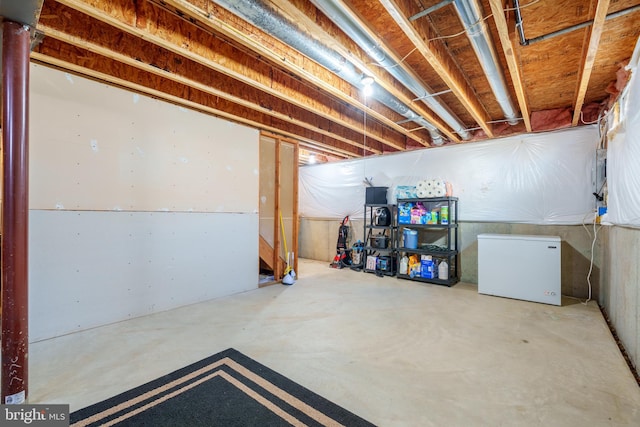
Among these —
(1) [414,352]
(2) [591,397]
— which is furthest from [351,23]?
(2) [591,397]

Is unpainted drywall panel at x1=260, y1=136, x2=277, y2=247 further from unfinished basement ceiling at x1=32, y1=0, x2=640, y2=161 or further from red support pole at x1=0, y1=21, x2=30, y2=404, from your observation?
red support pole at x1=0, y1=21, x2=30, y2=404

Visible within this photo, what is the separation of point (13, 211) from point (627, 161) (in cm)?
403

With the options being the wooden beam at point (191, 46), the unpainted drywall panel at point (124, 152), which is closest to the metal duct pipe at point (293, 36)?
the wooden beam at point (191, 46)

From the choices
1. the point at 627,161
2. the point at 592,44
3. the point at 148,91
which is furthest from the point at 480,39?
the point at 148,91

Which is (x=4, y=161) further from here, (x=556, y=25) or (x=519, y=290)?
(x=519, y=290)

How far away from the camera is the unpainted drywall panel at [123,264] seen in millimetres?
2424

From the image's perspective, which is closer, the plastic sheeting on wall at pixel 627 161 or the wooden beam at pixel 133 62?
the plastic sheeting on wall at pixel 627 161

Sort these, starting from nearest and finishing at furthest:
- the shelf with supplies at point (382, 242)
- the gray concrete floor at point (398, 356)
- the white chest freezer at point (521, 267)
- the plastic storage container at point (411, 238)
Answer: the gray concrete floor at point (398, 356) < the white chest freezer at point (521, 267) < the plastic storage container at point (411, 238) < the shelf with supplies at point (382, 242)

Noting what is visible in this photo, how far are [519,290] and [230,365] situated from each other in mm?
3541

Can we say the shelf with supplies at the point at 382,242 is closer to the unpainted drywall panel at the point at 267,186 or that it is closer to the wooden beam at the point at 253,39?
the unpainted drywall panel at the point at 267,186

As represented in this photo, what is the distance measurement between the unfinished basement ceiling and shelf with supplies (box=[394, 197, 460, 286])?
1.45m

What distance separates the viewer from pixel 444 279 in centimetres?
430

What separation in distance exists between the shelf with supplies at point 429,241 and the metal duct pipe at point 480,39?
1.99 meters

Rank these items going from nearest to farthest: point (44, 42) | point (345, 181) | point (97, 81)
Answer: point (44, 42) < point (97, 81) < point (345, 181)
